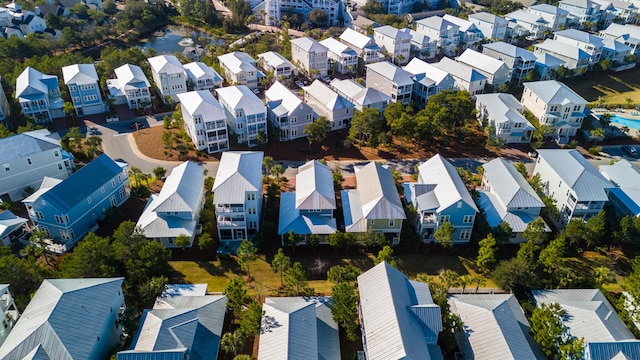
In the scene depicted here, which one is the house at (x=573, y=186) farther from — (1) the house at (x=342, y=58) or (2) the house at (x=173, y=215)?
(1) the house at (x=342, y=58)

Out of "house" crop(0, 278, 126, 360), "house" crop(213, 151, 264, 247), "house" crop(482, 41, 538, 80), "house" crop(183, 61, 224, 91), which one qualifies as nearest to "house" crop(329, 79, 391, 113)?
"house" crop(183, 61, 224, 91)

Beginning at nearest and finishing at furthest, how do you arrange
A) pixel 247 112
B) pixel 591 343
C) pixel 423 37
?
pixel 591 343 < pixel 247 112 < pixel 423 37

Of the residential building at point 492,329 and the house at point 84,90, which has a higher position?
the house at point 84,90

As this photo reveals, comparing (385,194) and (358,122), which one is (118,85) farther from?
(385,194)

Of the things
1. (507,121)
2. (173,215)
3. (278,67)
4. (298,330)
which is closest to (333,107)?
(278,67)

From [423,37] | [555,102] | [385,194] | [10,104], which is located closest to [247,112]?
[385,194]

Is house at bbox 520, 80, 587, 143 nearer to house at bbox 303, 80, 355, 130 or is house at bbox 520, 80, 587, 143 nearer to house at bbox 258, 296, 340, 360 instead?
house at bbox 303, 80, 355, 130

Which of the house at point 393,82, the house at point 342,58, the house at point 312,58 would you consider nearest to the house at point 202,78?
the house at point 312,58
